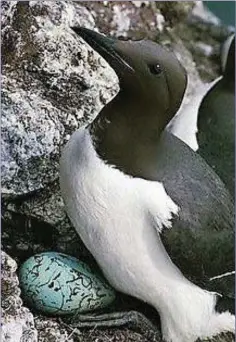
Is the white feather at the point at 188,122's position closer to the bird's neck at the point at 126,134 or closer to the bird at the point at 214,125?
the bird at the point at 214,125

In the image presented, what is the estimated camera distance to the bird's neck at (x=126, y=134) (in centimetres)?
207

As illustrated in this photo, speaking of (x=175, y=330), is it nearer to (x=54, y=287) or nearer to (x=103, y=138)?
(x=54, y=287)

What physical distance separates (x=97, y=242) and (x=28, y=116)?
12.5 inches

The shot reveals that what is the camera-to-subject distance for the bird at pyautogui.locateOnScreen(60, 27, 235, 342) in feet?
6.59

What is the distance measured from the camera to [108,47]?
198 centimetres

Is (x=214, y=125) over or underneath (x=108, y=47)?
underneath

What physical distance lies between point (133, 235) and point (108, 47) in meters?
0.38

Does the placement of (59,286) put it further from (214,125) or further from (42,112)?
(214,125)

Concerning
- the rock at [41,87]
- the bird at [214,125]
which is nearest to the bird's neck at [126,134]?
the rock at [41,87]

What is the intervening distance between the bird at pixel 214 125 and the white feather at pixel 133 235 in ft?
1.59

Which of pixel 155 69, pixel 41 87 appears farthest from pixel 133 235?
pixel 41 87

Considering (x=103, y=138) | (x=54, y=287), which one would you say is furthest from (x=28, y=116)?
(x=54, y=287)

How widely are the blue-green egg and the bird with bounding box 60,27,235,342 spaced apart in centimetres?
4

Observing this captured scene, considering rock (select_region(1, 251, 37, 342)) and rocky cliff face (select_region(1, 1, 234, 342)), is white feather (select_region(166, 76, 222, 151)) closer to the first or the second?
rocky cliff face (select_region(1, 1, 234, 342))
